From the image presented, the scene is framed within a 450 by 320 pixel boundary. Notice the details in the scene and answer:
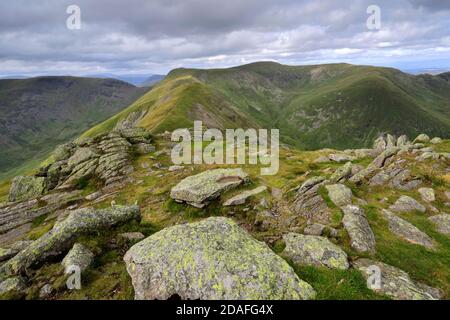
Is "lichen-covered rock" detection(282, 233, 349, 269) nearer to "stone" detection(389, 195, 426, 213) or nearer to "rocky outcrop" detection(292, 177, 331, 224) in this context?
"rocky outcrop" detection(292, 177, 331, 224)

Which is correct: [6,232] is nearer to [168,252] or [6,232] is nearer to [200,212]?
[200,212]

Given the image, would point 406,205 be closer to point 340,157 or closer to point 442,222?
point 442,222

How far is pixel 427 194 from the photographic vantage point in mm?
30531

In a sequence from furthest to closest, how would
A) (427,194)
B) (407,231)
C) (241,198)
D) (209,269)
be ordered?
(241,198) → (427,194) → (407,231) → (209,269)

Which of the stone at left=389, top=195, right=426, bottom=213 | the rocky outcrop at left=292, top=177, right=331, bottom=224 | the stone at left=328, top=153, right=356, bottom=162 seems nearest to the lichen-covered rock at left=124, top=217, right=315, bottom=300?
the rocky outcrop at left=292, top=177, right=331, bottom=224

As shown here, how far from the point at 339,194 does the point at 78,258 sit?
2218 centimetres

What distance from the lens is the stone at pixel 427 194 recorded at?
98.3ft

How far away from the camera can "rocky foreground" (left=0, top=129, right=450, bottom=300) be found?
16.5 metres

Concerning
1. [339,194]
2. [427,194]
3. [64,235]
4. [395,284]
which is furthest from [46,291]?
[427,194]

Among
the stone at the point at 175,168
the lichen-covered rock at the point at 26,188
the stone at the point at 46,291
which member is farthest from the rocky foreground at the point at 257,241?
the stone at the point at 175,168

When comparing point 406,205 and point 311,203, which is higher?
point 311,203

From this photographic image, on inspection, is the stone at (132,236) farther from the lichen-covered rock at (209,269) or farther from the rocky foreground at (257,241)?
the lichen-covered rock at (209,269)

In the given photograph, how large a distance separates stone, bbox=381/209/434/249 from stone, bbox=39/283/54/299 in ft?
77.6
